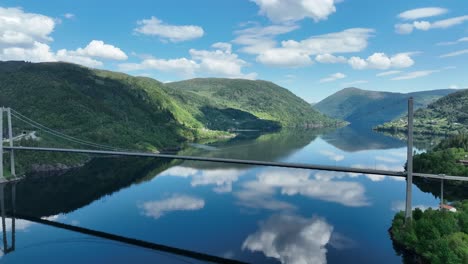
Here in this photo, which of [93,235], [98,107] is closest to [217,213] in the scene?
[93,235]

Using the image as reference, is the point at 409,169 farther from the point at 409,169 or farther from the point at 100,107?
the point at 100,107

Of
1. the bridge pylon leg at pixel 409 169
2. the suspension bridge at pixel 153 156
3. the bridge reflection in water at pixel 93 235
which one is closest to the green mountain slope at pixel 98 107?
the suspension bridge at pixel 153 156

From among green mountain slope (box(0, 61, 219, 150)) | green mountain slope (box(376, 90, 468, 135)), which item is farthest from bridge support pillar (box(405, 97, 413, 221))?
green mountain slope (box(376, 90, 468, 135))

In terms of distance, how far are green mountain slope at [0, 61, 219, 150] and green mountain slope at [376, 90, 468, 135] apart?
324 feet

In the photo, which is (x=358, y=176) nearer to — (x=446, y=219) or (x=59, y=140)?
(x=446, y=219)

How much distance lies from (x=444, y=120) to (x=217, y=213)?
514 ft

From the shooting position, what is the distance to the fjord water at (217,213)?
27172mm

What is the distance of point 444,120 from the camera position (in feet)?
513

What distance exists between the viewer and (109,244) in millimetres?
29109

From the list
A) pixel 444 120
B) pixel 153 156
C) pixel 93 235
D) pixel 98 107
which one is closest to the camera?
pixel 93 235

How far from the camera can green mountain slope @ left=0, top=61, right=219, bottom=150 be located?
302 feet

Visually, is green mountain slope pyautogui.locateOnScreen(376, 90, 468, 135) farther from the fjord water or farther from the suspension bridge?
the suspension bridge

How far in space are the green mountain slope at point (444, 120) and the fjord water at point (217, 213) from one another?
87.9 m

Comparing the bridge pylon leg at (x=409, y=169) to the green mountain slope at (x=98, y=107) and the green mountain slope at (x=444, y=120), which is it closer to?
the green mountain slope at (x=98, y=107)
